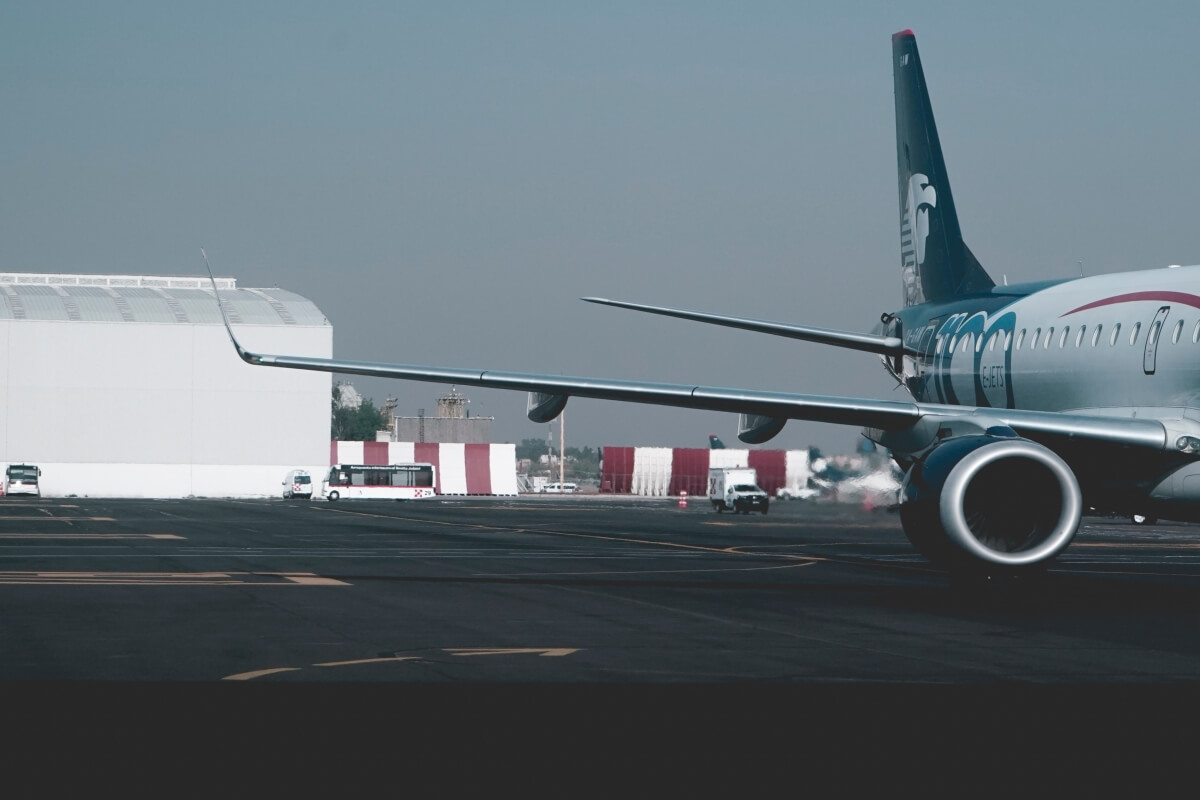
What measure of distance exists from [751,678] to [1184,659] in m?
4.00

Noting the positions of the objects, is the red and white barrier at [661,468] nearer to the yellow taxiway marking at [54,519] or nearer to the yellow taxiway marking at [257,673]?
the yellow taxiway marking at [54,519]

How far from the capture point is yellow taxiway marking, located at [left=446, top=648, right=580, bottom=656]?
517 inches

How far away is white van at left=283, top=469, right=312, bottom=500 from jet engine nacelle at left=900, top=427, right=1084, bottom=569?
7943 centimetres

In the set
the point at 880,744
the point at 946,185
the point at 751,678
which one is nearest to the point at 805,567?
the point at 946,185

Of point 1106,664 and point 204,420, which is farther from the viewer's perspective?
point 204,420

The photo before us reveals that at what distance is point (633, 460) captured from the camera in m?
129

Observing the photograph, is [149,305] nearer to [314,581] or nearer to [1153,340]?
[314,581]

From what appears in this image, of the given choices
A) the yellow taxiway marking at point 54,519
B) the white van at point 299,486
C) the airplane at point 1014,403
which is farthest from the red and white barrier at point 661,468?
the airplane at point 1014,403

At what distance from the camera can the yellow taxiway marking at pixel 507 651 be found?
13.1m

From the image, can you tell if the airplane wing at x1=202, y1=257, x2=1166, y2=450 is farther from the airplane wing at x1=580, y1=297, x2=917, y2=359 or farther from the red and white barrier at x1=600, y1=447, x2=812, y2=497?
the red and white barrier at x1=600, y1=447, x2=812, y2=497

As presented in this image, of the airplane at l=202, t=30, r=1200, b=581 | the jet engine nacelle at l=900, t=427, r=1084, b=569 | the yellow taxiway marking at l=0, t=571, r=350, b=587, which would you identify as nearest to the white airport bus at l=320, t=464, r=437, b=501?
the airplane at l=202, t=30, r=1200, b=581

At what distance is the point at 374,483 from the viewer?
92875 millimetres

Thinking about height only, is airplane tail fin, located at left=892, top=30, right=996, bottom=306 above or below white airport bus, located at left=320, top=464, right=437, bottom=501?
above

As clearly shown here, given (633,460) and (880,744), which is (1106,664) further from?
(633,460)
